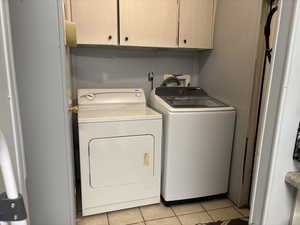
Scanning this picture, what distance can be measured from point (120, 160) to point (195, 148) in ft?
2.31

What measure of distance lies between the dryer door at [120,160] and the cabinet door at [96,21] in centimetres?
95

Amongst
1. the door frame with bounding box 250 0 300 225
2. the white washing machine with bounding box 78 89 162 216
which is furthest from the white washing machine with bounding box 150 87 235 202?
the door frame with bounding box 250 0 300 225

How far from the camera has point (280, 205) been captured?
823 millimetres

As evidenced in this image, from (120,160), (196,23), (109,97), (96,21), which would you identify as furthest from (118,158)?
(196,23)

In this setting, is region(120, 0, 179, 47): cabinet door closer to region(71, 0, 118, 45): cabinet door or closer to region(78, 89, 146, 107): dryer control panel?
region(71, 0, 118, 45): cabinet door

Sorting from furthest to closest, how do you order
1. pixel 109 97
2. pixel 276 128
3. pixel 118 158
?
pixel 109 97 < pixel 118 158 < pixel 276 128

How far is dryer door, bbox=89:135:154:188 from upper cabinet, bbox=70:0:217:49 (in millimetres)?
950

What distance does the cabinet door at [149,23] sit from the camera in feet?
6.48

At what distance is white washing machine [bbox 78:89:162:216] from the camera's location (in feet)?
5.60

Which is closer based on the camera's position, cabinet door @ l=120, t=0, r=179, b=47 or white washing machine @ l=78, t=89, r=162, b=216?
white washing machine @ l=78, t=89, r=162, b=216

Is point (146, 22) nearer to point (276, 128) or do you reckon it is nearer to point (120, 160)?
point (120, 160)

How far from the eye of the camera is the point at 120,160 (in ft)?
5.91

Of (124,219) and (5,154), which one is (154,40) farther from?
(5,154)

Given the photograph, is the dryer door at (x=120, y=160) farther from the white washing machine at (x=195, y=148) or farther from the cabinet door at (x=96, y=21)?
the cabinet door at (x=96, y=21)
